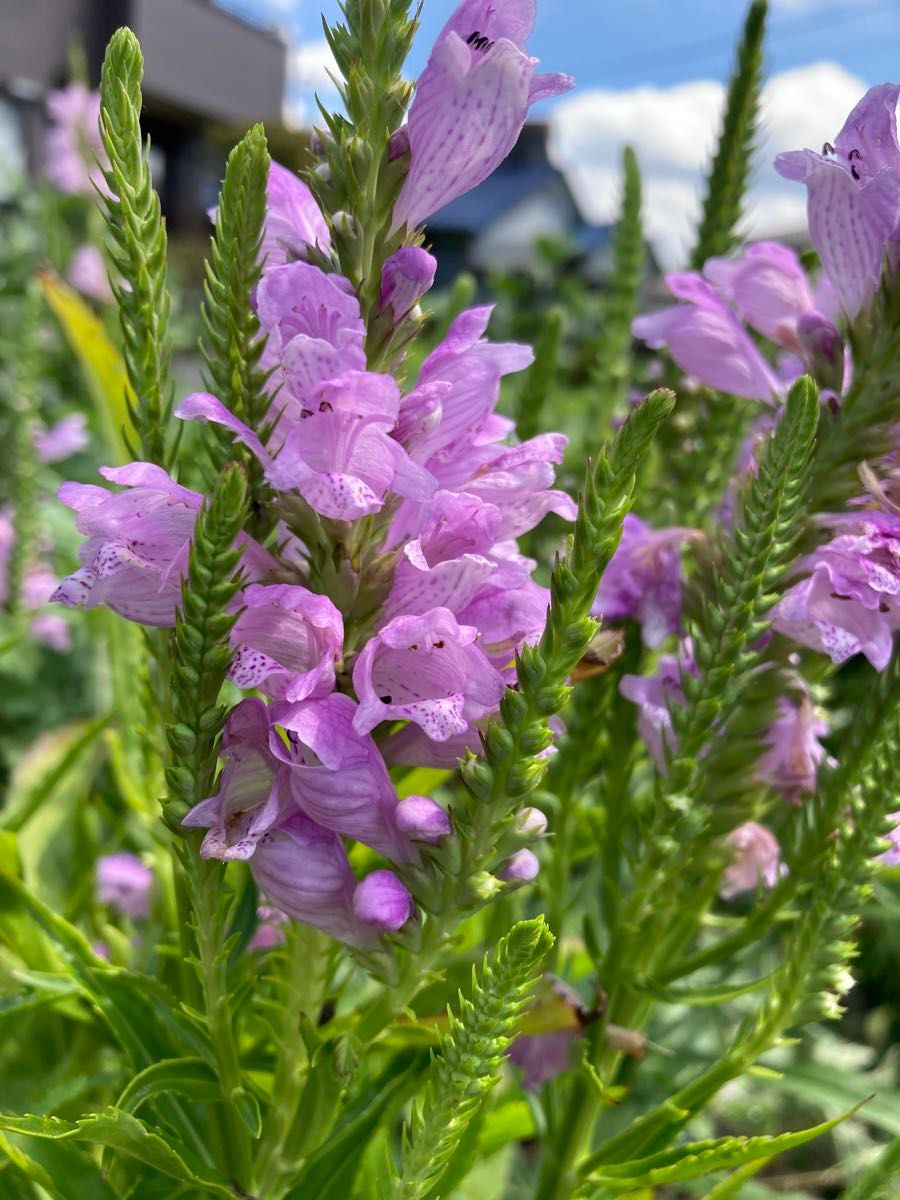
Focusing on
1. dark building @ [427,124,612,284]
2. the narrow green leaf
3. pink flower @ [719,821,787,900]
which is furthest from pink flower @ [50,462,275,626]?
dark building @ [427,124,612,284]

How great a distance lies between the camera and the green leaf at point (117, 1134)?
46 cm

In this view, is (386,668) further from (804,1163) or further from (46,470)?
(46,470)

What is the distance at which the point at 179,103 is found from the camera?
49.0 feet

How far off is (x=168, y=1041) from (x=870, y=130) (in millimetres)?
751

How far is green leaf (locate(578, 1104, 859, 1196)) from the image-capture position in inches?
20.8

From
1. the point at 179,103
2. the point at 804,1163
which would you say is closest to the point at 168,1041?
the point at 804,1163

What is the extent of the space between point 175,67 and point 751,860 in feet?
55.4

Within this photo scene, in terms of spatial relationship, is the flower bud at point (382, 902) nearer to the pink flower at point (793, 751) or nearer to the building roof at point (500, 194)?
the pink flower at point (793, 751)

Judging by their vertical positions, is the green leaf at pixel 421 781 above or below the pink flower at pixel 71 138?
below

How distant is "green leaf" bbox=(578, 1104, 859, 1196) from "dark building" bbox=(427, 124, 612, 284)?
47.9 feet

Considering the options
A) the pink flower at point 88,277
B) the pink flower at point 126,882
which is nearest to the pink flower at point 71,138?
the pink flower at point 88,277

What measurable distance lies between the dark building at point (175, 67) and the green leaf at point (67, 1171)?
40.9 ft

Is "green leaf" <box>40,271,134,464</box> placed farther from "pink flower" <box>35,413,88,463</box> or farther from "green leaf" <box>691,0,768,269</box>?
"pink flower" <box>35,413,88,463</box>

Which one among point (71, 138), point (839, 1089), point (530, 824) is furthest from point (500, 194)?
point (530, 824)
